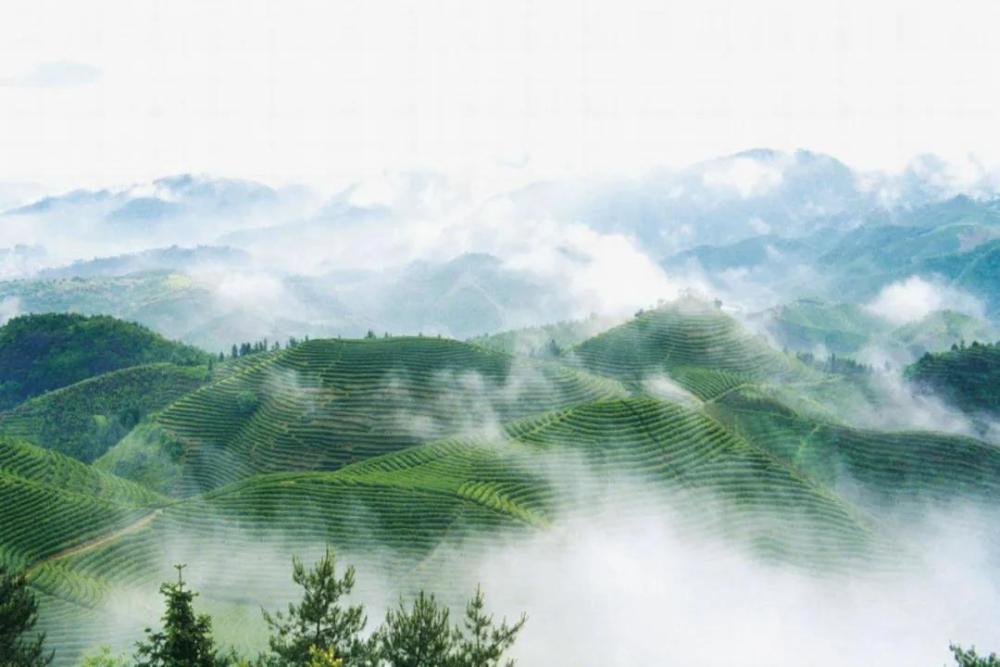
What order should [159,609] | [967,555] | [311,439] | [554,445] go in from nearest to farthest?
[159,609]
[967,555]
[554,445]
[311,439]

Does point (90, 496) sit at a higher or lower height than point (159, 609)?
higher

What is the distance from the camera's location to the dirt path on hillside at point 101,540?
181ft

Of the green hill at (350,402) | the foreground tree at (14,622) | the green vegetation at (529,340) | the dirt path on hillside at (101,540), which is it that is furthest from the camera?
the green vegetation at (529,340)

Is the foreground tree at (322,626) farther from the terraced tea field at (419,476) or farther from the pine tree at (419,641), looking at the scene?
the terraced tea field at (419,476)

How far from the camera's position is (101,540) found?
58.0 meters

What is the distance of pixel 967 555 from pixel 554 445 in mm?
34113

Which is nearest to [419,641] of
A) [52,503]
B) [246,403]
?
[52,503]

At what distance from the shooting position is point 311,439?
85.5m

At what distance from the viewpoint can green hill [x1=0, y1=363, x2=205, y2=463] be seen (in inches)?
3853

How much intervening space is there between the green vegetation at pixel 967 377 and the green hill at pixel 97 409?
105411 millimetres

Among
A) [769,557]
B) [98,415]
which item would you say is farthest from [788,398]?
[98,415]

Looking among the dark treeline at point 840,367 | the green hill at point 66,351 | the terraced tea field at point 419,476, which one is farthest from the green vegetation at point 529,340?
the terraced tea field at point 419,476

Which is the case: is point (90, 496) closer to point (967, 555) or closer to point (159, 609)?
point (159, 609)

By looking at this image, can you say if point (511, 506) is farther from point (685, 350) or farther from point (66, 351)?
point (66, 351)
